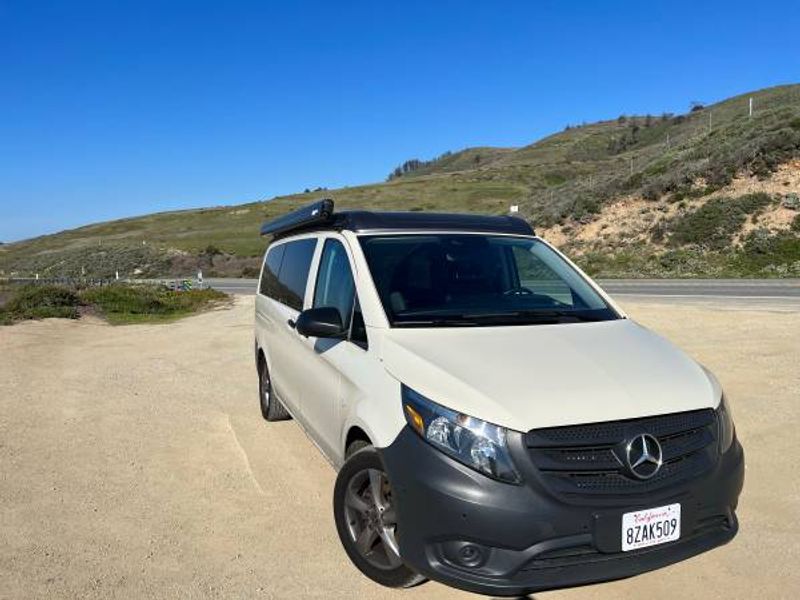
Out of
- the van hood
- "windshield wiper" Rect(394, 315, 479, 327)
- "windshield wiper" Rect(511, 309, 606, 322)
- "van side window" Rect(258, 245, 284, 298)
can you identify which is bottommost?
the van hood

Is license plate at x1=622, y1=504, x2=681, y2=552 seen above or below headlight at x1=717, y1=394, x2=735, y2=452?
below

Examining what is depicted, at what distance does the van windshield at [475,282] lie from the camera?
3.88 meters

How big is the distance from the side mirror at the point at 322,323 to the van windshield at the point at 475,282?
0.98 ft

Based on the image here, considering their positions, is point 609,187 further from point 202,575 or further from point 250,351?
point 202,575

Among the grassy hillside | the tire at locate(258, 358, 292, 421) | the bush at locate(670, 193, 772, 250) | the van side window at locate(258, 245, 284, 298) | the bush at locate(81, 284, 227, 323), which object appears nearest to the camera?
the van side window at locate(258, 245, 284, 298)

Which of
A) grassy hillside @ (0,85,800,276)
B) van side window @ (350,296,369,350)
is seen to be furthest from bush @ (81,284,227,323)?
grassy hillside @ (0,85,800,276)

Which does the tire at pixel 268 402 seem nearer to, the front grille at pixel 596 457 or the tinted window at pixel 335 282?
the tinted window at pixel 335 282

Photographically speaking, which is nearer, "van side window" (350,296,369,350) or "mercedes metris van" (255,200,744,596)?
"mercedes metris van" (255,200,744,596)

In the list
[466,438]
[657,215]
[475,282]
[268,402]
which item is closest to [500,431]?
[466,438]

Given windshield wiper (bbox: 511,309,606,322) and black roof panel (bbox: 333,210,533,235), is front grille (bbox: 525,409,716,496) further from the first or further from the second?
black roof panel (bbox: 333,210,533,235)

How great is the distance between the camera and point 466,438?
113 inches

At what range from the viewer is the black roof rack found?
4.36 m

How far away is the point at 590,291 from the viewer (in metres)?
4.50

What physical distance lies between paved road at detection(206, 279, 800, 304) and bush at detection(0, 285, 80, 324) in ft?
49.2
